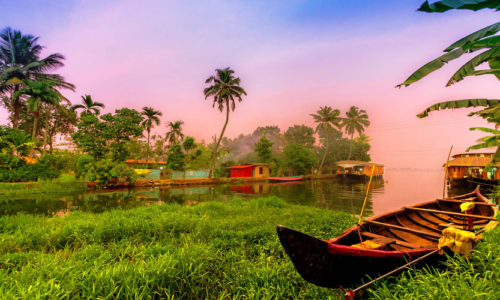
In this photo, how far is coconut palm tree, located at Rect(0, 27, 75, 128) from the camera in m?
24.1

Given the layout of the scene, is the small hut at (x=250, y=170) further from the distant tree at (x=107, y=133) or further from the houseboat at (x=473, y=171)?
the houseboat at (x=473, y=171)

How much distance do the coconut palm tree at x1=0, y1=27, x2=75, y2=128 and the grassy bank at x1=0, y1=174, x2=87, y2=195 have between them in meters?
11.0

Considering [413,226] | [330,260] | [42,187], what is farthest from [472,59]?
[42,187]

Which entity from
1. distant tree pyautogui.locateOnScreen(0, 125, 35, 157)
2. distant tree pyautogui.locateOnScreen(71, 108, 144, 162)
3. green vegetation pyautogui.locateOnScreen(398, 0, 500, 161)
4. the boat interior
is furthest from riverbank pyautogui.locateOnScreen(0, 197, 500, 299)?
distant tree pyautogui.locateOnScreen(0, 125, 35, 157)

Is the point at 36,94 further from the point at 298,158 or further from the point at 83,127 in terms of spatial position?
the point at 298,158

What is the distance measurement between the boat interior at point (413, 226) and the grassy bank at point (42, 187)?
22.7 m

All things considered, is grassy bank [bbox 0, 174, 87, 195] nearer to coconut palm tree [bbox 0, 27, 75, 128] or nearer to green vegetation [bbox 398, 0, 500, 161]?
coconut palm tree [bbox 0, 27, 75, 128]

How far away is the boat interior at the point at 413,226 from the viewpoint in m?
3.83

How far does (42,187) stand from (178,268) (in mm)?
21242

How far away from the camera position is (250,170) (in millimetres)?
36000

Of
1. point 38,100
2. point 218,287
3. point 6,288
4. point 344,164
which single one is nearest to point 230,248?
point 218,287

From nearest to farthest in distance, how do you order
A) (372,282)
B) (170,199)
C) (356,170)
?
(372,282) < (170,199) < (356,170)

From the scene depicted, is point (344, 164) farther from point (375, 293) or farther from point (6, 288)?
point (6, 288)

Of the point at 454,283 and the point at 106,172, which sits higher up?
the point at 106,172
